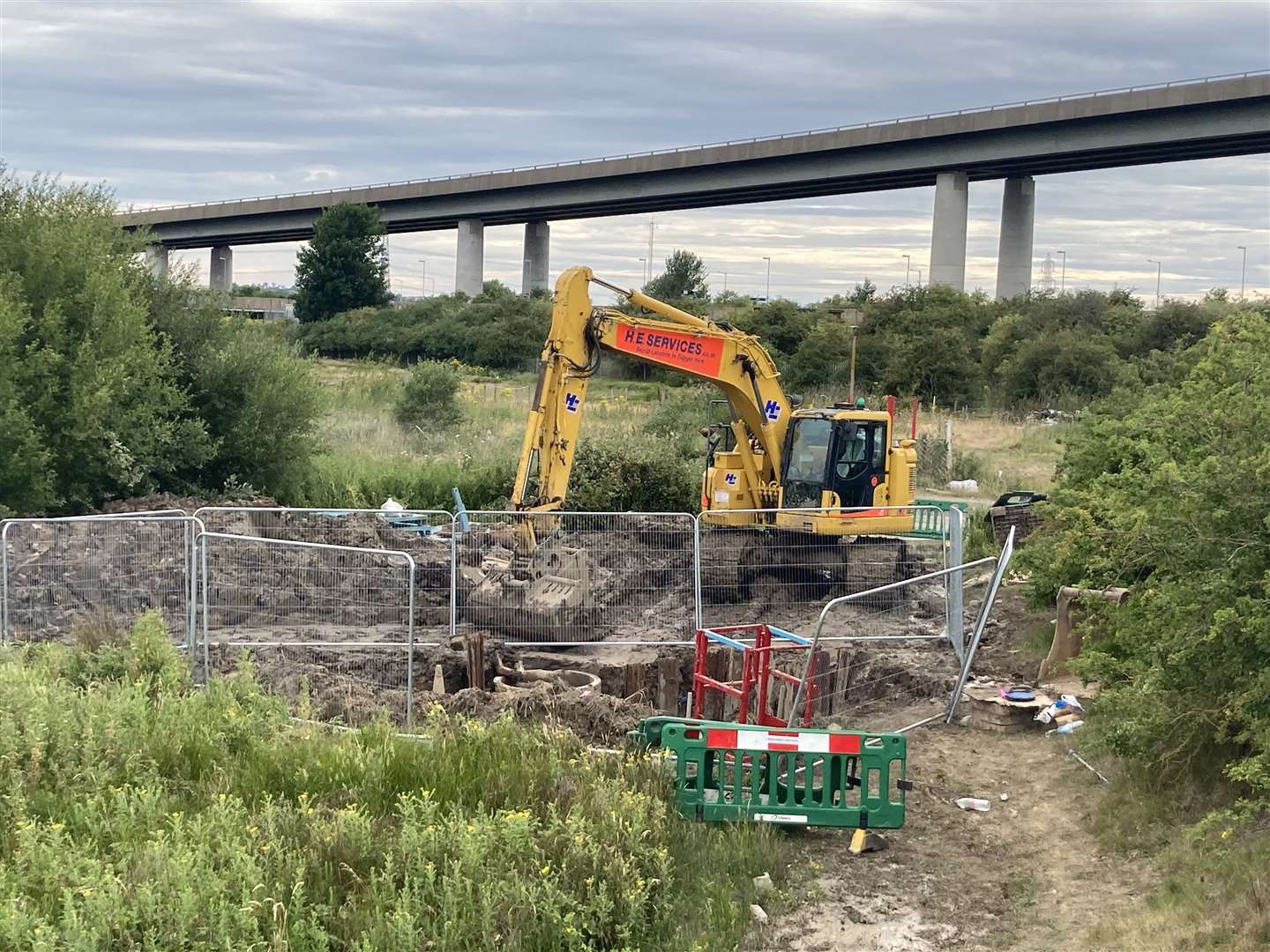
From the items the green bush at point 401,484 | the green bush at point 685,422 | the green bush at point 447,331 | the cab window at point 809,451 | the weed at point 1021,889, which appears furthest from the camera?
the green bush at point 447,331

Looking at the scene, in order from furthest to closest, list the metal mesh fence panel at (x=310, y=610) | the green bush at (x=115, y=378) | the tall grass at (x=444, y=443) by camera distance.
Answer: the tall grass at (x=444, y=443)
the green bush at (x=115, y=378)
the metal mesh fence panel at (x=310, y=610)

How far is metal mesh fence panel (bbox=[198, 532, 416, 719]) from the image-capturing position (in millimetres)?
12695

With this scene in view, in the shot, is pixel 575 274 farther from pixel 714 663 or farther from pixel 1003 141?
pixel 1003 141

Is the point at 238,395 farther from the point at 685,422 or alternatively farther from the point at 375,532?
the point at 685,422

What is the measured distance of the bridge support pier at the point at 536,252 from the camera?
81938 mm

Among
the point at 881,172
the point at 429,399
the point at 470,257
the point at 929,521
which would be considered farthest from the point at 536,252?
the point at 929,521

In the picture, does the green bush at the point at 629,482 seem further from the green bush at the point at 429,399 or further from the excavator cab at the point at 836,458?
Result: the green bush at the point at 429,399

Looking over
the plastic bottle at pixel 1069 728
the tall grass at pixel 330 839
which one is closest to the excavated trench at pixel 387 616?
the plastic bottle at pixel 1069 728

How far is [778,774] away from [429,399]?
2583cm

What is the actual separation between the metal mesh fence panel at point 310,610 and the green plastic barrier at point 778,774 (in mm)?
4423

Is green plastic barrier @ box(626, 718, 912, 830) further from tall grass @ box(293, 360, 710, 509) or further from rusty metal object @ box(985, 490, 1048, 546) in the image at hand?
tall grass @ box(293, 360, 710, 509)

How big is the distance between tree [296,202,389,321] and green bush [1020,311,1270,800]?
70.1 m

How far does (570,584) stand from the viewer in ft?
47.6

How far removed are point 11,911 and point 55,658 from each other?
4.79m
